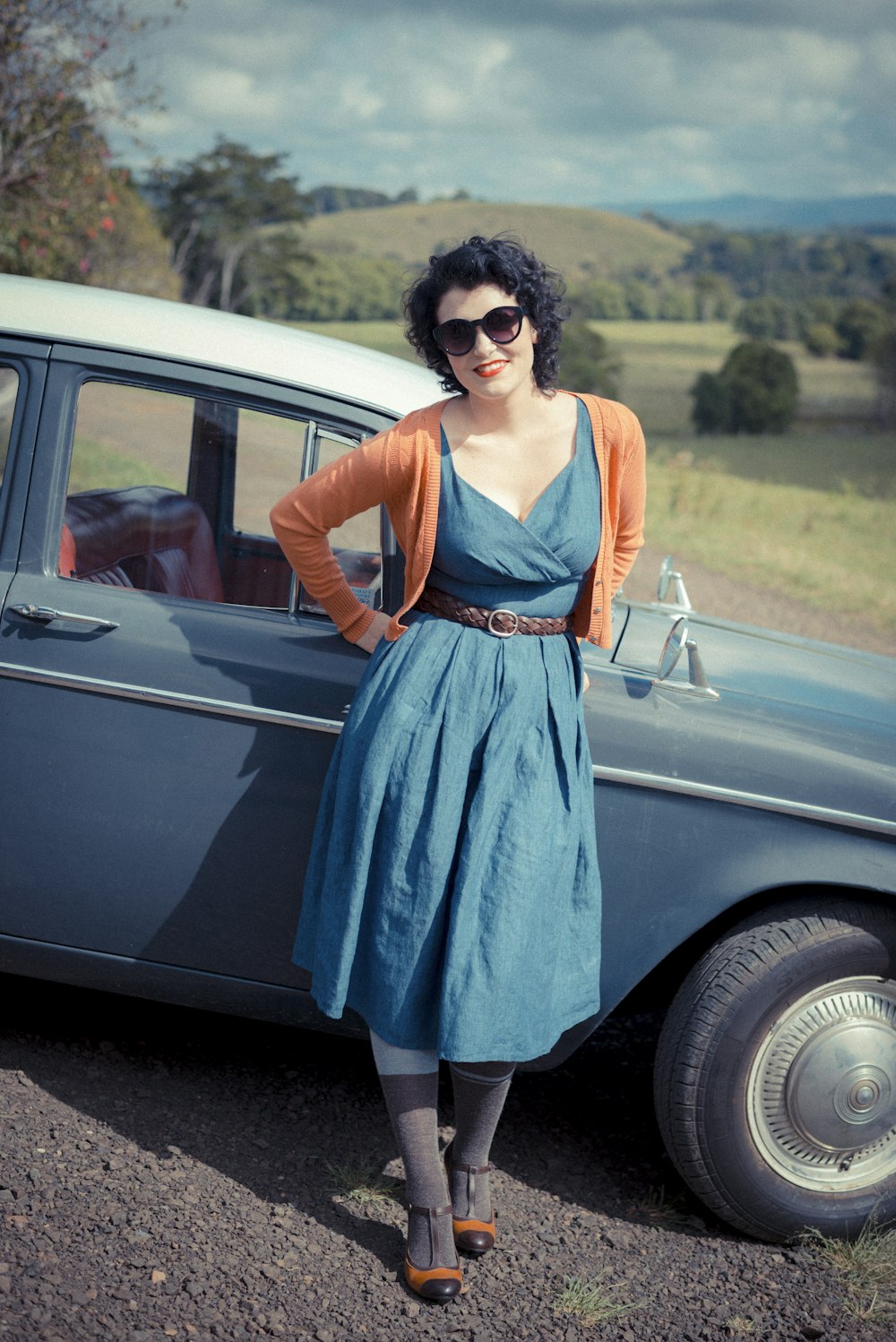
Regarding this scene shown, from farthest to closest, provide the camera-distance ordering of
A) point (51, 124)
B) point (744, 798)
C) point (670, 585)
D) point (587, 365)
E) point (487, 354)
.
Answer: point (587, 365) < point (51, 124) < point (670, 585) < point (744, 798) < point (487, 354)

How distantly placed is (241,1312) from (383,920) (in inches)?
31.9

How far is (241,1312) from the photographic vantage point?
2459 mm

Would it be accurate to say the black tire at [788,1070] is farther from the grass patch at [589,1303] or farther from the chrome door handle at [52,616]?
the chrome door handle at [52,616]

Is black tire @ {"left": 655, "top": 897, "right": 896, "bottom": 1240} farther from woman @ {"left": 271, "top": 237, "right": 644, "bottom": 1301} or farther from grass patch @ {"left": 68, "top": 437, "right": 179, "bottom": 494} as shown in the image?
grass patch @ {"left": 68, "top": 437, "right": 179, "bottom": 494}

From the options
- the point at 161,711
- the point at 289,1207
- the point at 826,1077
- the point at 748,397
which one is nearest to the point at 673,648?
the point at 826,1077

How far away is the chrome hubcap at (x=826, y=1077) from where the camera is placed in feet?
8.90

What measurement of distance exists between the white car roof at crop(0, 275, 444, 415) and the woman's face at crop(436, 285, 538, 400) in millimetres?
337

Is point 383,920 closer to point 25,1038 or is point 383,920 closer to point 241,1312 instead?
point 241,1312

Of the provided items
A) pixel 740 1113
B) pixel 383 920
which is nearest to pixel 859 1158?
pixel 740 1113

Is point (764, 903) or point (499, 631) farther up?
point (499, 631)

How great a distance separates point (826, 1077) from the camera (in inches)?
107

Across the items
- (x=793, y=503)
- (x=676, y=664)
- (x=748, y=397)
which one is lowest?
(x=676, y=664)

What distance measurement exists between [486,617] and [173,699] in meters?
0.71

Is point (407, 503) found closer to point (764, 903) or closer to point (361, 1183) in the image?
point (764, 903)
